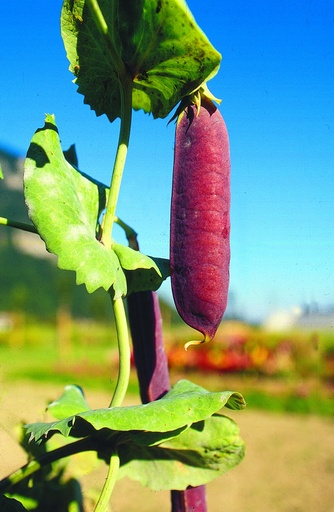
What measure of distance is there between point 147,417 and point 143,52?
0.85 ft

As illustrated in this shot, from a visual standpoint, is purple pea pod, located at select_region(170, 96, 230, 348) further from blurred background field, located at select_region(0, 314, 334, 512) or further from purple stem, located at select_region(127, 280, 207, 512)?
blurred background field, located at select_region(0, 314, 334, 512)

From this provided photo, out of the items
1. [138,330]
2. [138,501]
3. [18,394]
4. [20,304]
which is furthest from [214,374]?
[20,304]

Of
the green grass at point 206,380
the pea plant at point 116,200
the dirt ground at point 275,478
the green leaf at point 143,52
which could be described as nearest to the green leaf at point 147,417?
the pea plant at point 116,200

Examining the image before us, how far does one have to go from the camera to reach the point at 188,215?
1.44ft

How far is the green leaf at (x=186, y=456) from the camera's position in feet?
1.67

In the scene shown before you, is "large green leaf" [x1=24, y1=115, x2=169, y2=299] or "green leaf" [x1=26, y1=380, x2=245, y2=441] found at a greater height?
"large green leaf" [x1=24, y1=115, x2=169, y2=299]

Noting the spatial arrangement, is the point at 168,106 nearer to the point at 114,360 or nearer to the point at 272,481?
the point at 272,481

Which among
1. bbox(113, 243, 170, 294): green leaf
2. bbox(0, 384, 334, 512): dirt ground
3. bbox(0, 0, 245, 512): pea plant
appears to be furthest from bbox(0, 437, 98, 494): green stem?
bbox(0, 384, 334, 512): dirt ground

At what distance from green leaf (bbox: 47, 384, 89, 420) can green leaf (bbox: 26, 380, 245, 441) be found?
0.05 meters

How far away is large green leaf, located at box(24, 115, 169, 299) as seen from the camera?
1.35 ft

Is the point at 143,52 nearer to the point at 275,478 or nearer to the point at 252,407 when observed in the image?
the point at 275,478

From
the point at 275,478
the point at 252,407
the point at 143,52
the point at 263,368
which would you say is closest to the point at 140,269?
the point at 143,52

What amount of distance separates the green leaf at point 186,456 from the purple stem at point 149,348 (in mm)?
26

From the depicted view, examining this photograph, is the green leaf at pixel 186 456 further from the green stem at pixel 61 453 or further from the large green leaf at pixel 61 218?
the large green leaf at pixel 61 218
